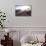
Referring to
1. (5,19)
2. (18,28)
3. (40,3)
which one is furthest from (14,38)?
(40,3)

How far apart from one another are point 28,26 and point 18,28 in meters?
0.31

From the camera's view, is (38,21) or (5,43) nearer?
(5,43)

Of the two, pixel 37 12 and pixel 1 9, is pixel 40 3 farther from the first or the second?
pixel 1 9

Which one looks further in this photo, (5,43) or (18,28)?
(18,28)

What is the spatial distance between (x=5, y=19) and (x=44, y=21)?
1183 millimetres

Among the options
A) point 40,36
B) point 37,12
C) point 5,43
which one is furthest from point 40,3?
point 5,43

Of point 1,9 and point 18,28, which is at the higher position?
point 1,9

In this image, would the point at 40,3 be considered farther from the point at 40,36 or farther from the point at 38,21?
the point at 40,36

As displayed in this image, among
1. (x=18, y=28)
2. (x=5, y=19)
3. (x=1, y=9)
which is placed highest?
(x=1, y=9)

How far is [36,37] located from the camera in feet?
13.2

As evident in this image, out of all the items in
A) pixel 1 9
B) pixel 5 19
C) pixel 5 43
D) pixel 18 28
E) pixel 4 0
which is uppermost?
pixel 4 0

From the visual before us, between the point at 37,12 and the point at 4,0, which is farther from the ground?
the point at 4,0

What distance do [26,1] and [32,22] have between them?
0.66 meters

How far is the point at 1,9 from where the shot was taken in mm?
4062
